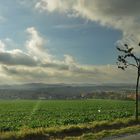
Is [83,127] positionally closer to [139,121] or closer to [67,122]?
[139,121]

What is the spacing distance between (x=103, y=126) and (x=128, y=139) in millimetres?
8279

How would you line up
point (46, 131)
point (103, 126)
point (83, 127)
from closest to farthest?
1. point (46, 131)
2. point (83, 127)
3. point (103, 126)

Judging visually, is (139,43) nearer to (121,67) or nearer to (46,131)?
(121,67)

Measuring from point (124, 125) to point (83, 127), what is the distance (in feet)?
16.2

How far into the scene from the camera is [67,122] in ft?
129

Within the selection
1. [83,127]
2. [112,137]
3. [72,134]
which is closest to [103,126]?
[83,127]

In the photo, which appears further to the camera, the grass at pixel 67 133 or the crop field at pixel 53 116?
the crop field at pixel 53 116

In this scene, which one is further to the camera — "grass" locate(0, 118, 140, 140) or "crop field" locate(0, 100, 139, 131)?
"crop field" locate(0, 100, 139, 131)

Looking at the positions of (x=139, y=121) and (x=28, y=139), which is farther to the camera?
(x=139, y=121)

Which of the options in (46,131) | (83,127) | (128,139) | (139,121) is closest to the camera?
(128,139)

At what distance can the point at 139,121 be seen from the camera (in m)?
34.3

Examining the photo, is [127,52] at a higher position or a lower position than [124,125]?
higher

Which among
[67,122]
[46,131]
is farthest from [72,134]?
[67,122]

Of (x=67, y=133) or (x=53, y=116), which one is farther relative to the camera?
(x=53, y=116)
